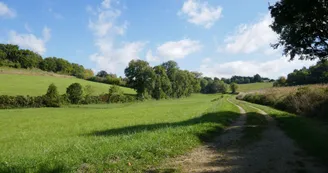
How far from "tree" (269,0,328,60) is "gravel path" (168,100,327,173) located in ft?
32.0

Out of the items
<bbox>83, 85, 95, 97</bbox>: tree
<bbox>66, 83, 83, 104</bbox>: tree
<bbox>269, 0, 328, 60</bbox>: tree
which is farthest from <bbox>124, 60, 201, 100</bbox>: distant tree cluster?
<bbox>269, 0, 328, 60</bbox>: tree

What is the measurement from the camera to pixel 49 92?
197ft

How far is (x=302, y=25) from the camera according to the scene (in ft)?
63.3

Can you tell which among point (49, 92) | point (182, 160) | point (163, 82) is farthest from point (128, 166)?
point (163, 82)

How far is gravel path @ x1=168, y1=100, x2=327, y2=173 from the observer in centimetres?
751

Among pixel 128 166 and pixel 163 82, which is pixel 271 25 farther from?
pixel 163 82

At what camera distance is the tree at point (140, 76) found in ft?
324

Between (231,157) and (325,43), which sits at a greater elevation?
(325,43)

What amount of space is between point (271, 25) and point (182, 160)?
18.2m

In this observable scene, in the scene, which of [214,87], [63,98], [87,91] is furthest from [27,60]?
[214,87]

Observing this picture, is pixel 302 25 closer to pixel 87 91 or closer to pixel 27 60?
pixel 87 91

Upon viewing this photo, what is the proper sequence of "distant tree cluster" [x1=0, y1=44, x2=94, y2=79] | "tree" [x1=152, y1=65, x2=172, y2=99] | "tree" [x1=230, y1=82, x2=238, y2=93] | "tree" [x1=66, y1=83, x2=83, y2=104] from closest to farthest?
"tree" [x1=66, y1=83, x2=83, y2=104]
"tree" [x1=152, y1=65, x2=172, y2=99]
"distant tree cluster" [x1=0, y1=44, x2=94, y2=79]
"tree" [x1=230, y1=82, x2=238, y2=93]

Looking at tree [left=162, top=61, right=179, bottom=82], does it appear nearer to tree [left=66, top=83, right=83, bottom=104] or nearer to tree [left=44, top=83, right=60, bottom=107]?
tree [left=66, top=83, right=83, bottom=104]

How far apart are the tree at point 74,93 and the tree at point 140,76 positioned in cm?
3208
